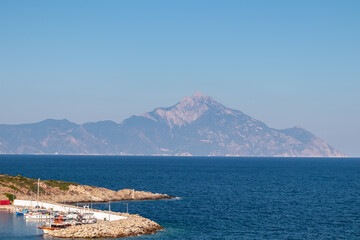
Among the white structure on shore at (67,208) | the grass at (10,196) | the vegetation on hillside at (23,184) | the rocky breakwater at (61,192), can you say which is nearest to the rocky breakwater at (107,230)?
the white structure on shore at (67,208)

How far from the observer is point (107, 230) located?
72875 millimetres

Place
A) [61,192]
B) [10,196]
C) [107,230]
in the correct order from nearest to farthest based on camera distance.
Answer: [107,230]
[10,196]
[61,192]

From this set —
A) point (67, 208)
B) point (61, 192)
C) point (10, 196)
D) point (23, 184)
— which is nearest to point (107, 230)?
point (67, 208)

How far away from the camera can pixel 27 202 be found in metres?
101

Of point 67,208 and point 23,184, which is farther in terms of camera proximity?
point 23,184

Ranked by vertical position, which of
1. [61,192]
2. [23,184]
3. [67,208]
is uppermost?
[23,184]

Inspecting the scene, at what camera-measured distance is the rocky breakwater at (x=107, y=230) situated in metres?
72.1

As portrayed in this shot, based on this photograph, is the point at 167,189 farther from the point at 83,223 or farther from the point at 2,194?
the point at 83,223

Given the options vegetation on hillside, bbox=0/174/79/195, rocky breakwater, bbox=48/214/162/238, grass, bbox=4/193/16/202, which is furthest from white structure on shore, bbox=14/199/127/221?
vegetation on hillside, bbox=0/174/79/195

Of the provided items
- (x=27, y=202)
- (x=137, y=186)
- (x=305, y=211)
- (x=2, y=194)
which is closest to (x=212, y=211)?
(x=305, y=211)

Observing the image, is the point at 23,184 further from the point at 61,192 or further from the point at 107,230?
the point at 107,230

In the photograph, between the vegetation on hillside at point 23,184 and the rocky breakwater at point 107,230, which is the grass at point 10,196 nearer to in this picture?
the vegetation on hillside at point 23,184

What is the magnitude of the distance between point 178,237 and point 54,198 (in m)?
50.9

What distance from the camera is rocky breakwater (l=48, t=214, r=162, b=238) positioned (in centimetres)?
7206
